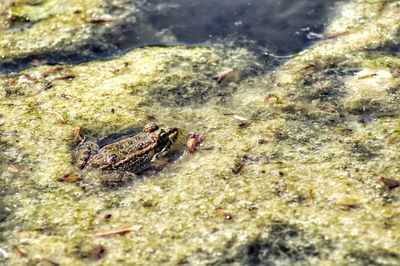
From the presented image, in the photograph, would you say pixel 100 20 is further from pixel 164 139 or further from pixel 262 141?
pixel 262 141

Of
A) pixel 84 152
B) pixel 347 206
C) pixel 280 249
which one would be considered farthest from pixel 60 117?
pixel 347 206

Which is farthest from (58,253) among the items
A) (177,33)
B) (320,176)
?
(177,33)

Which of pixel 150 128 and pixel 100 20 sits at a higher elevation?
pixel 100 20

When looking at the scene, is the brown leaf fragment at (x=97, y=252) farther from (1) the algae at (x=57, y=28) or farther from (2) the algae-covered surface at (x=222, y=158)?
(1) the algae at (x=57, y=28)

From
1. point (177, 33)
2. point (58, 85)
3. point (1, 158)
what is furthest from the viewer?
point (177, 33)

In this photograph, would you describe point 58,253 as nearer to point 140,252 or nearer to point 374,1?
point 140,252

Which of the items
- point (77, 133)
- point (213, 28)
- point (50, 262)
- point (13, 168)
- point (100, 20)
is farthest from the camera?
point (100, 20)

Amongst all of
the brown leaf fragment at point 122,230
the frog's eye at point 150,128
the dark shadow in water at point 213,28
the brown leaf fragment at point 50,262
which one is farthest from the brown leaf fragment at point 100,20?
the brown leaf fragment at point 50,262
